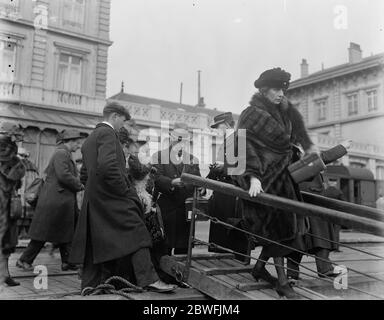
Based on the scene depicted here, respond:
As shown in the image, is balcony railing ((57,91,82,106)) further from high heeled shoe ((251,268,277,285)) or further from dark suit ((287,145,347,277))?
high heeled shoe ((251,268,277,285))

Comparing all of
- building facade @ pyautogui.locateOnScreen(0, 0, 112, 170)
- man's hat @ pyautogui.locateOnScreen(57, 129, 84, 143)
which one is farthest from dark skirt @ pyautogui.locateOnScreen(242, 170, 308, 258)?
building facade @ pyautogui.locateOnScreen(0, 0, 112, 170)

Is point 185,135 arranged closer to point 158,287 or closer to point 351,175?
point 158,287

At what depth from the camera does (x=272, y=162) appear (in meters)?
3.43

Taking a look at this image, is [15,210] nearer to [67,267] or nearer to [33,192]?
[67,267]

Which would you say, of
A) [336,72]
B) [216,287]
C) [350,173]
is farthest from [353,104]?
[216,287]

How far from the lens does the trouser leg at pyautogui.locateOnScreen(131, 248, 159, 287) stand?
3.29 metres

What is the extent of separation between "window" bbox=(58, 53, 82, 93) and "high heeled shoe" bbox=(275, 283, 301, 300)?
11.8 metres

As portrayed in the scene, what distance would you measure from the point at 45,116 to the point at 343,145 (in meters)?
11.8

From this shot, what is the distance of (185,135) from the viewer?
15.5ft

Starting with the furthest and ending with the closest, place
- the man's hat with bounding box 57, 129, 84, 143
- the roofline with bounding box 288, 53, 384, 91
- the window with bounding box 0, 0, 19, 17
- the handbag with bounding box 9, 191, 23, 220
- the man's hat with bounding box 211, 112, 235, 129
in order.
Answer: the roofline with bounding box 288, 53, 384, 91, the window with bounding box 0, 0, 19, 17, the man's hat with bounding box 57, 129, 84, 143, the man's hat with bounding box 211, 112, 235, 129, the handbag with bounding box 9, 191, 23, 220

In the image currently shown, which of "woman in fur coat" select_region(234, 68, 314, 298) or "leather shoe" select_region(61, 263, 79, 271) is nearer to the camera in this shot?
"woman in fur coat" select_region(234, 68, 314, 298)

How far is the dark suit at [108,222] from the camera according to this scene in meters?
3.34

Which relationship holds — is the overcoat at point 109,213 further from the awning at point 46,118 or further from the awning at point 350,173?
the awning at point 350,173

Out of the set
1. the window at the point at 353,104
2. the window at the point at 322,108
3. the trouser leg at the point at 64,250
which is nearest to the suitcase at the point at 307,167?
the trouser leg at the point at 64,250
